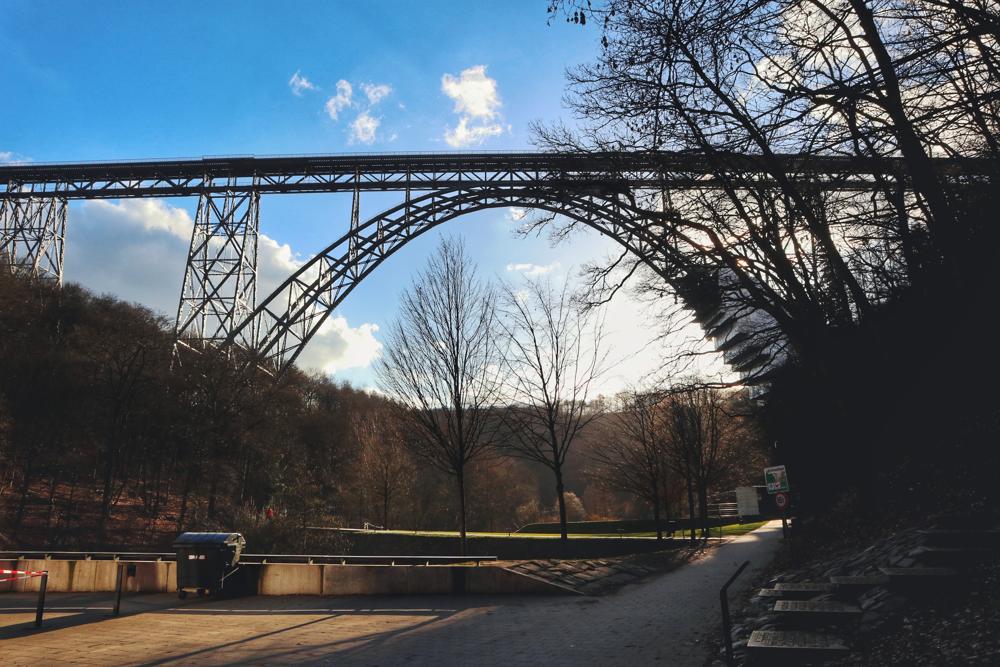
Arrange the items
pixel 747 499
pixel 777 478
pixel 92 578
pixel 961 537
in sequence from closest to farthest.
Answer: pixel 961 537 → pixel 92 578 → pixel 777 478 → pixel 747 499

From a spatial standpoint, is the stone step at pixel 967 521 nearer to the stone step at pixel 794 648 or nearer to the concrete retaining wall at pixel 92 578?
the stone step at pixel 794 648

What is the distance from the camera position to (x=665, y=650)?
20.2ft

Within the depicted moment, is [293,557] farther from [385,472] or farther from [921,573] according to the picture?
[385,472]

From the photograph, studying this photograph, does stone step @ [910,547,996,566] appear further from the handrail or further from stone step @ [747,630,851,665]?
the handrail

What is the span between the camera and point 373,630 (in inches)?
294

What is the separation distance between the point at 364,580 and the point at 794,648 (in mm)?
7417

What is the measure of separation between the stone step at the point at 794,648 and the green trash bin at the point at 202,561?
865 centimetres

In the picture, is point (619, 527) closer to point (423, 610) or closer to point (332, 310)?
point (332, 310)

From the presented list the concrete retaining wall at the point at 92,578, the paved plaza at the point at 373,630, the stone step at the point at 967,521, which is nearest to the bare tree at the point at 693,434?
the paved plaza at the point at 373,630

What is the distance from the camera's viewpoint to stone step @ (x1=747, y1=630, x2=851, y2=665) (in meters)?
4.54

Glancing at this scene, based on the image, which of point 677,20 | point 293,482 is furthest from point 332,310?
point 677,20

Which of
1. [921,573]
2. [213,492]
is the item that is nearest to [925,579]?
[921,573]

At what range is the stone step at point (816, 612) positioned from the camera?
514cm

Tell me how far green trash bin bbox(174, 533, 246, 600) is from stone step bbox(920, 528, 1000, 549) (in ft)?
32.9
